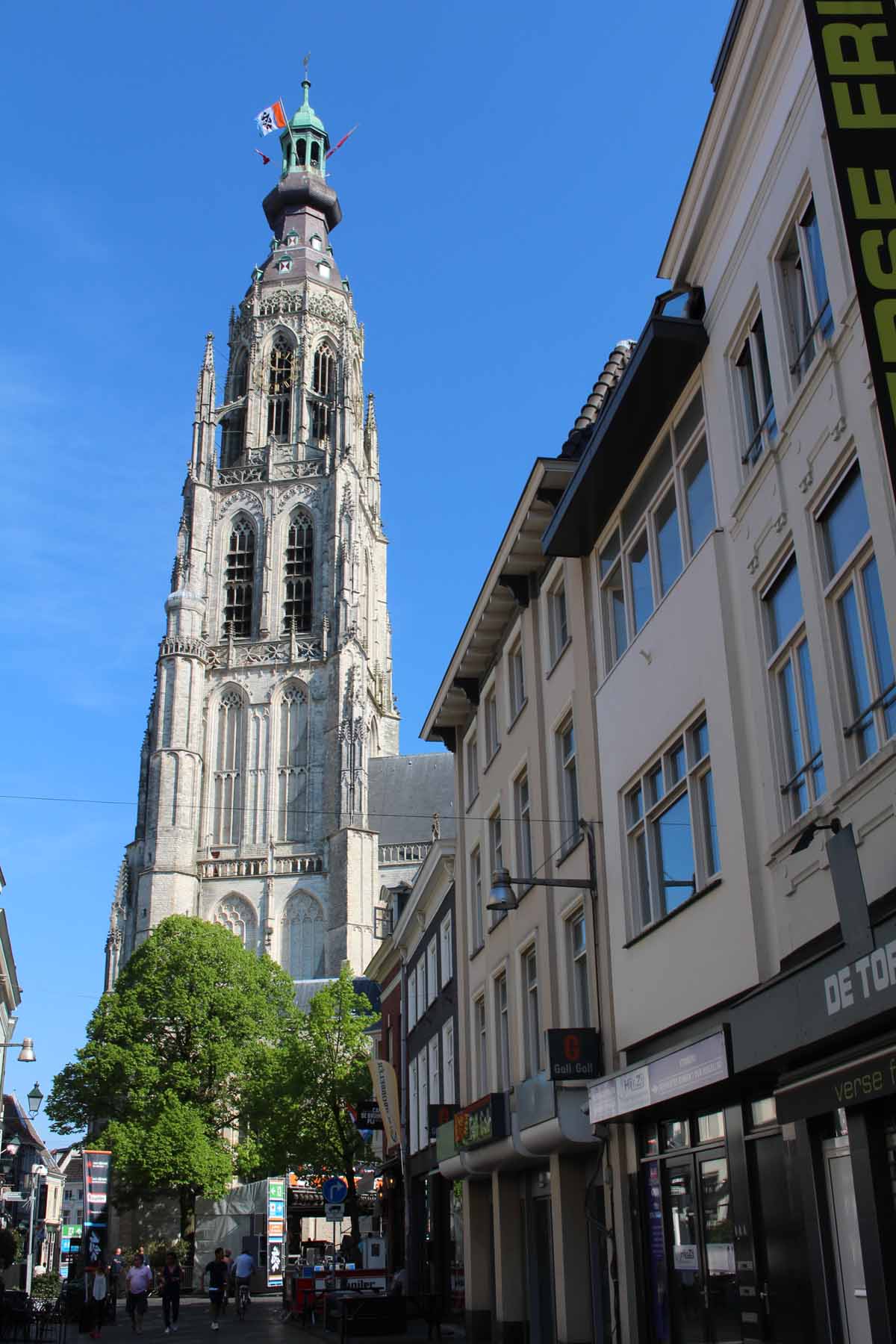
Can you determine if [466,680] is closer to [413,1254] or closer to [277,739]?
[413,1254]

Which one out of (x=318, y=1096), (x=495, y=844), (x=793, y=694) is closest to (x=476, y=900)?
(x=495, y=844)

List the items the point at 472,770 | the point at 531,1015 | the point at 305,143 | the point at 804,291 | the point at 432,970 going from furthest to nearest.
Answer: the point at 305,143 < the point at 432,970 < the point at 472,770 < the point at 531,1015 < the point at 804,291

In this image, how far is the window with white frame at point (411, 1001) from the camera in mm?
30469

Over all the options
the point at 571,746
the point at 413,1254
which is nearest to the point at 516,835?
the point at 571,746

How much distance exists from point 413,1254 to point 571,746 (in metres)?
16.7

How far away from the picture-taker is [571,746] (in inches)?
670

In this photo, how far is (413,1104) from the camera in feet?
97.9

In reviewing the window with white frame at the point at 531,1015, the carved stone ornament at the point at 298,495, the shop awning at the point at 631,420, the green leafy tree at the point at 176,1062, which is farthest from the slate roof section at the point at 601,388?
the carved stone ornament at the point at 298,495

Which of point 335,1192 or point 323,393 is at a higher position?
point 323,393

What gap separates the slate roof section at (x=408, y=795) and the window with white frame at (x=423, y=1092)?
53.3m

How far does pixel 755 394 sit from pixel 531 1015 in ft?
31.5

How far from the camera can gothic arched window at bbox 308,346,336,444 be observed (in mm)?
89544

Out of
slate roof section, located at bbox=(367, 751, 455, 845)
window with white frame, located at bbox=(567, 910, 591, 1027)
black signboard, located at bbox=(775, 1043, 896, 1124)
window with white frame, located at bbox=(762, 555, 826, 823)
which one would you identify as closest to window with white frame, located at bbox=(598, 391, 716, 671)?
window with white frame, located at bbox=(762, 555, 826, 823)

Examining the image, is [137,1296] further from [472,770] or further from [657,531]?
[657,531]
